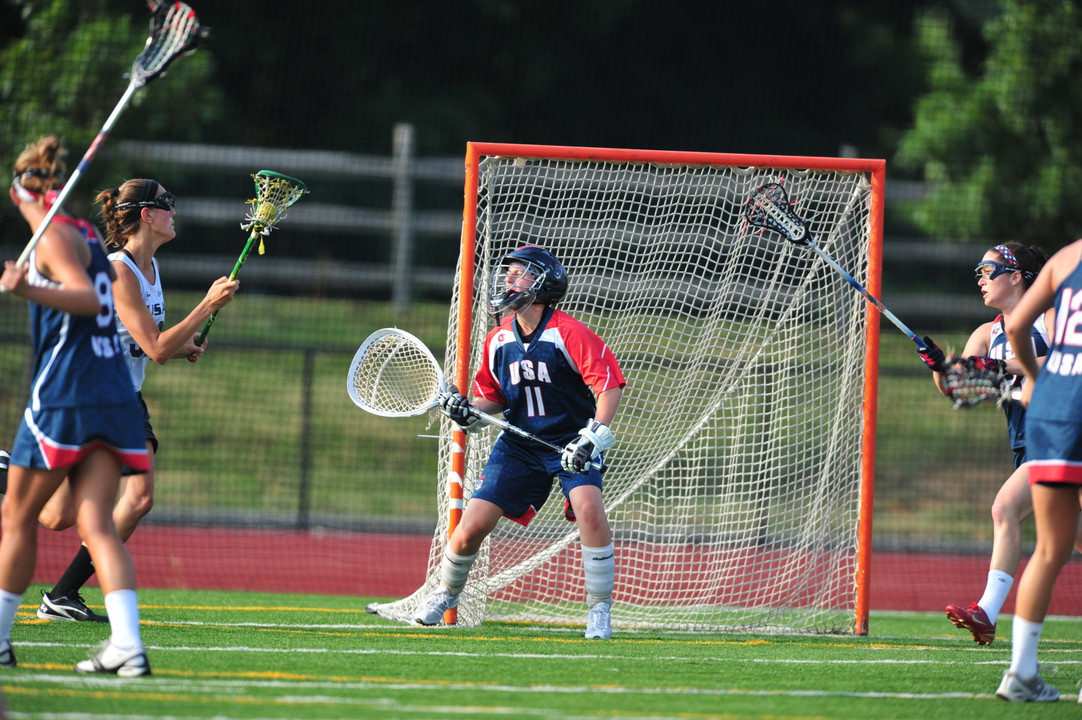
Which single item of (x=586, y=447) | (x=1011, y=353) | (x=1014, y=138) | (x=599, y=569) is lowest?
(x=599, y=569)

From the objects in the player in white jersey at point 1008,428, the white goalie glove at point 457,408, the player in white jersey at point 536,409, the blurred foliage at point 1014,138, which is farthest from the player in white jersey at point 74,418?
the blurred foliage at point 1014,138

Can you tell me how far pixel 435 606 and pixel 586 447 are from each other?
1.12 m

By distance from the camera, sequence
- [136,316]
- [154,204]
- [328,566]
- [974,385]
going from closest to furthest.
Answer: [974,385], [136,316], [154,204], [328,566]

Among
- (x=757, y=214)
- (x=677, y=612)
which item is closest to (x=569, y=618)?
(x=677, y=612)

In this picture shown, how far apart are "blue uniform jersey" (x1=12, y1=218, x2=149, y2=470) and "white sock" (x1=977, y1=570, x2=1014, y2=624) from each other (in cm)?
365

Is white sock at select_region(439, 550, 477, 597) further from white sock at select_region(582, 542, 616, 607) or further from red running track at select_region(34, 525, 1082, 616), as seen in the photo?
red running track at select_region(34, 525, 1082, 616)

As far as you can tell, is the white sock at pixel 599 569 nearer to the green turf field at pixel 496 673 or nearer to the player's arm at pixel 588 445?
the green turf field at pixel 496 673

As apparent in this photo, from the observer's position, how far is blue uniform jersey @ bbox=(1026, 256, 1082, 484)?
12.5ft

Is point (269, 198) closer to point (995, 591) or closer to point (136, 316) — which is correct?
point (136, 316)

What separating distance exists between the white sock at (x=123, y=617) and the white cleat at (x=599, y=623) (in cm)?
218

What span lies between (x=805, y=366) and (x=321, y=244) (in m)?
11.2

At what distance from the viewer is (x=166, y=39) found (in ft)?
14.5

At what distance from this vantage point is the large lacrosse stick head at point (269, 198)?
5348 millimetres

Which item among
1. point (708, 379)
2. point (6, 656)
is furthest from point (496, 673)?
point (708, 379)
